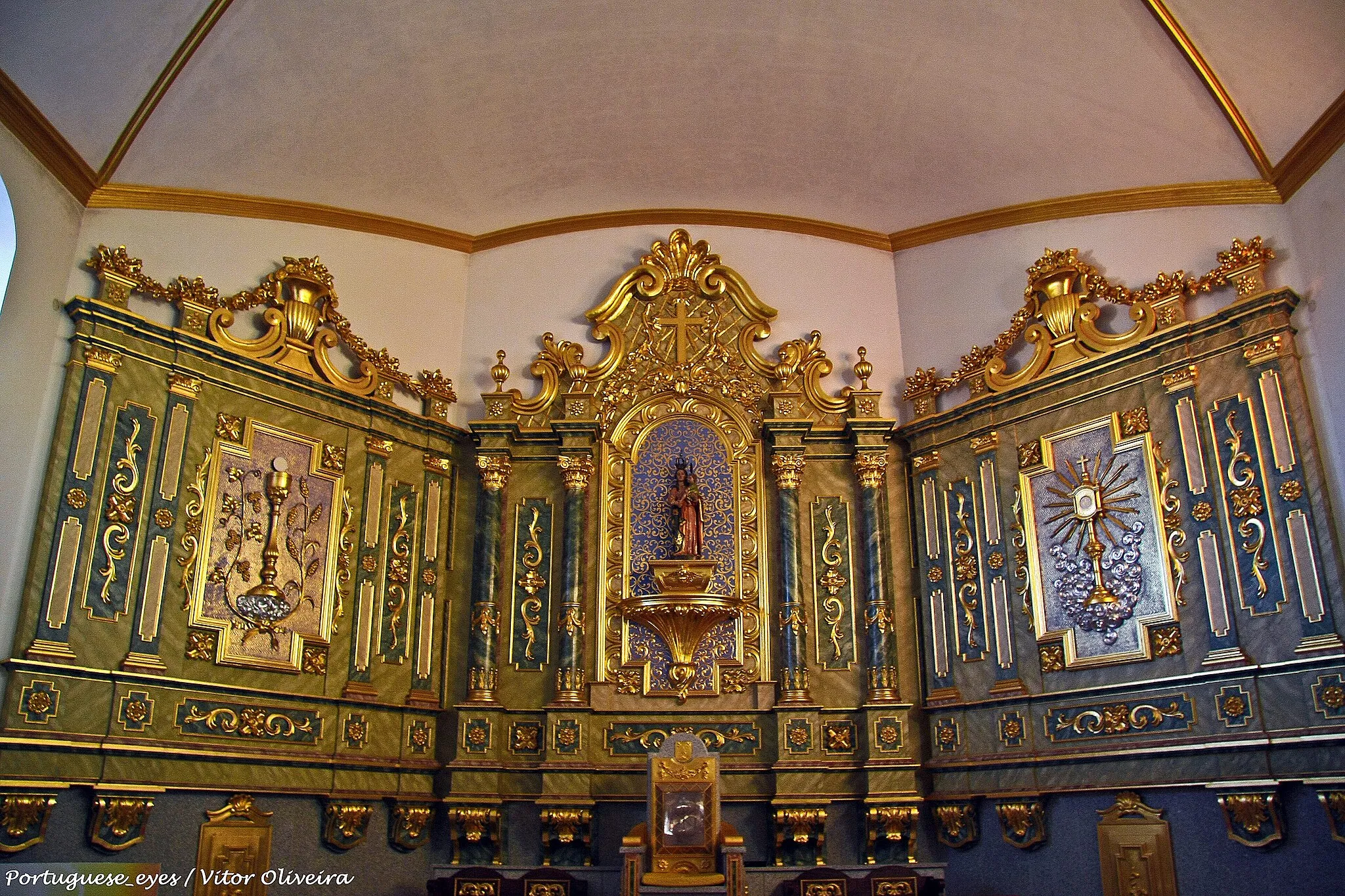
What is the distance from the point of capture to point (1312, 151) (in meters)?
7.99

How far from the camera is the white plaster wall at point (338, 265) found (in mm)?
8898

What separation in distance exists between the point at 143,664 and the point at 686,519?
181 inches

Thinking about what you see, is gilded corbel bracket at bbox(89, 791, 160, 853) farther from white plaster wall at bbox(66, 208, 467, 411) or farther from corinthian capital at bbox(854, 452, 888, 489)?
corinthian capital at bbox(854, 452, 888, 489)

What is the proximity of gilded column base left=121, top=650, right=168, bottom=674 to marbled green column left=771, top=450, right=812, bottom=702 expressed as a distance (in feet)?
16.6

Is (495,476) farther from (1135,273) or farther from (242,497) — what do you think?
(1135,273)

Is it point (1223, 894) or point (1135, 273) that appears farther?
point (1135, 273)

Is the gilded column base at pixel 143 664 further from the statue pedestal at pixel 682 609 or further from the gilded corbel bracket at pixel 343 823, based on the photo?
the statue pedestal at pixel 682 609

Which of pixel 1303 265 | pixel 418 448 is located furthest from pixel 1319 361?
pixel 418 448

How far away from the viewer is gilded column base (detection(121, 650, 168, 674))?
25.7 feet

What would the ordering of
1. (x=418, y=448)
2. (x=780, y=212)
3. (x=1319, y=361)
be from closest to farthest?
(x=1319, y=361) < (x=418, y=448) < (x=780, y=212)

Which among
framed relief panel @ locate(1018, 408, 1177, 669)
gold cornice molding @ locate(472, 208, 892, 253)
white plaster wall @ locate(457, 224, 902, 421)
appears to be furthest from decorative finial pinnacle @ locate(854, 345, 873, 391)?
framed relief panel @ locate(1018, 408, 1177, 669)

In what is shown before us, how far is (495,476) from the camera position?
33.9 ft

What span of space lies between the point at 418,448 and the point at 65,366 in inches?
123

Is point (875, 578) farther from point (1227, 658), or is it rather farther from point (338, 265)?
point (338, 265)
